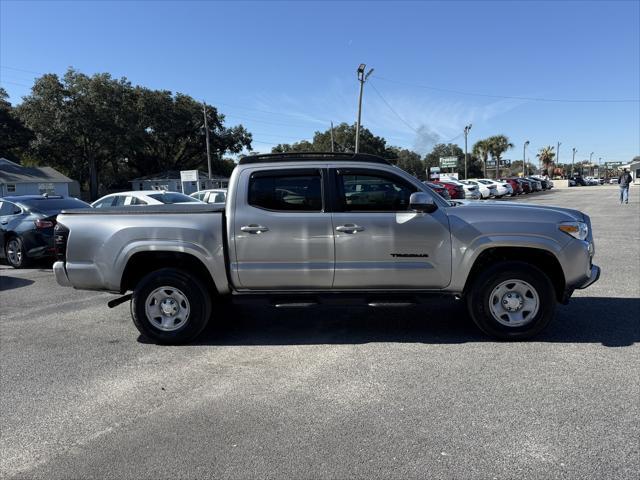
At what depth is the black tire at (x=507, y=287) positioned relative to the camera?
4.94 metres

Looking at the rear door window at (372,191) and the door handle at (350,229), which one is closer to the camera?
the door handle at (350,229)

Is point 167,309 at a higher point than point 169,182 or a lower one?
lower

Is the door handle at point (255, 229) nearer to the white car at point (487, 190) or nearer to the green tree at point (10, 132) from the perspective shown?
the white car at point (487, 190)

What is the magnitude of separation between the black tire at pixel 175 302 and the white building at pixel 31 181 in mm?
44998

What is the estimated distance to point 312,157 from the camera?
5309 mm

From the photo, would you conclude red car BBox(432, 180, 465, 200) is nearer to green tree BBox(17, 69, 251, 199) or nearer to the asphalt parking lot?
the asphalt parking lot

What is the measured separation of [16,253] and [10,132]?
50.2m

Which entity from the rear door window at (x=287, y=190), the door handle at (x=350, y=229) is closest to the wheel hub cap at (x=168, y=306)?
the rear door window at (x=287, y=190)

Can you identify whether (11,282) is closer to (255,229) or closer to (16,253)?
(16,253)

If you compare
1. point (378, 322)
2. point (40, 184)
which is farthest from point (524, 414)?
point (40, 184)

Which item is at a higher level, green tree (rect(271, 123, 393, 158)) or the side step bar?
green tree (rect(271, 123, 393, 158))

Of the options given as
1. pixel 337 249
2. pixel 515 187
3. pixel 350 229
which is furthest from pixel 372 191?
pixel 515 187

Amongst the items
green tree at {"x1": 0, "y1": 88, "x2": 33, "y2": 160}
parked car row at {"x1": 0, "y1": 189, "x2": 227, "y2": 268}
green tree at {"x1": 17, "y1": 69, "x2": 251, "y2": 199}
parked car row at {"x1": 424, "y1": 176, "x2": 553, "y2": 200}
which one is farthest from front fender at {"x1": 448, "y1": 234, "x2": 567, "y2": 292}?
green tree at {"x1": 0, "y1": 88, "x2": 33, "y2": 160}

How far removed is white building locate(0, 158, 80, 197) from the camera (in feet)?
150
